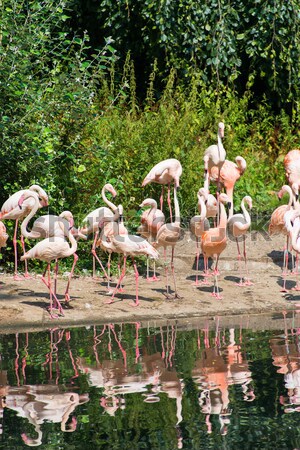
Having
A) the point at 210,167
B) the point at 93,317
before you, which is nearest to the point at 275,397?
the point at 93,317

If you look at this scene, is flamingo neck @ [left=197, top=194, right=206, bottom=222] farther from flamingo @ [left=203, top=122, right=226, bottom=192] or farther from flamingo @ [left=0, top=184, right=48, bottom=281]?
flamingo @ [left=0, top=184, right=48, bottom=281]

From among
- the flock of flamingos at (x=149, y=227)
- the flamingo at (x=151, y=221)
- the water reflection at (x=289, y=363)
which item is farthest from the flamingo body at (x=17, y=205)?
the water reflection at (x=289, y=363)

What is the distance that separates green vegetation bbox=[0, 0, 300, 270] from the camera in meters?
9.76

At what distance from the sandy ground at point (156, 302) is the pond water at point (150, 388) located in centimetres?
31

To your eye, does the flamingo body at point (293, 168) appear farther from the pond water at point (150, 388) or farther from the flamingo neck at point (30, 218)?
the pond water at point (150, 388)

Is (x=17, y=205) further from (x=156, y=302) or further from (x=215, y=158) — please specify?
(x=215, y=158)

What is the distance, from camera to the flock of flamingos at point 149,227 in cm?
823

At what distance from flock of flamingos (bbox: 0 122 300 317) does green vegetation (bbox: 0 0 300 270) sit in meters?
0.67

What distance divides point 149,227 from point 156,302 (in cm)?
117

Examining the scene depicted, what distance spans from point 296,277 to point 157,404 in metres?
4.78

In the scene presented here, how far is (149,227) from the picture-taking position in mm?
9406

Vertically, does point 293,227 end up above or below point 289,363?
above

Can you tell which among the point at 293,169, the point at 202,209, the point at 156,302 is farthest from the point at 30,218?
the point at 293,169

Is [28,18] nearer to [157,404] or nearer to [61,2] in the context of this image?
[61,2]
